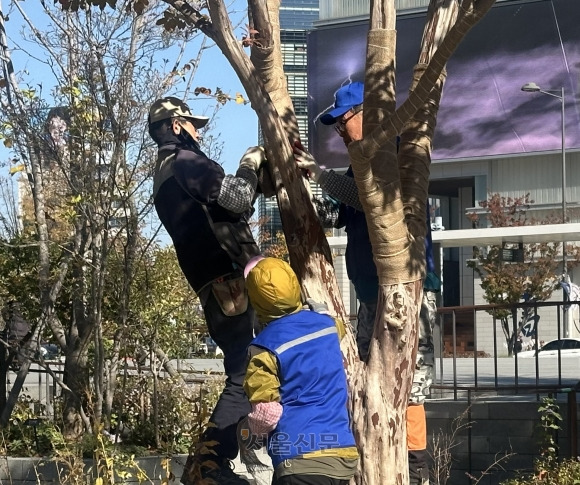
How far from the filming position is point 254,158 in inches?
201

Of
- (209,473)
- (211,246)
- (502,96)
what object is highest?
(502,96)

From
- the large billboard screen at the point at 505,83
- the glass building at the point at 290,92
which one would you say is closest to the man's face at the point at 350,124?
the glass building at the point at 290,92

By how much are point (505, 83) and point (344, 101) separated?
39293 mm

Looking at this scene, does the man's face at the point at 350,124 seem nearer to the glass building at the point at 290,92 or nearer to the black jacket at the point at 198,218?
the glass building at the point at 290,92

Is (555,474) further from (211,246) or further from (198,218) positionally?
(198,218)

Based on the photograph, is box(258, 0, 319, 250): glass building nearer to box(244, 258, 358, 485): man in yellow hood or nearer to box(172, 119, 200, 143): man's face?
box(172, 119, 200, 143): man's face

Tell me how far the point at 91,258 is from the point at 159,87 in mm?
1262

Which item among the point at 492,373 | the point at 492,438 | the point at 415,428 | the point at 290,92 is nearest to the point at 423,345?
the point at 415,428

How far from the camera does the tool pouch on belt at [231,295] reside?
5.35 meters

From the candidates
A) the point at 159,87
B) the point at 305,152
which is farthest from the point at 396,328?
the point at 159,87

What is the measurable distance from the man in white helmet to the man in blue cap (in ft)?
1.48

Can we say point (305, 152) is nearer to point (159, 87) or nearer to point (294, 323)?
point (294, 323)

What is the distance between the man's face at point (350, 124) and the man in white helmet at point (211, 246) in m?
0.45

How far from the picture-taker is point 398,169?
4.75 m
